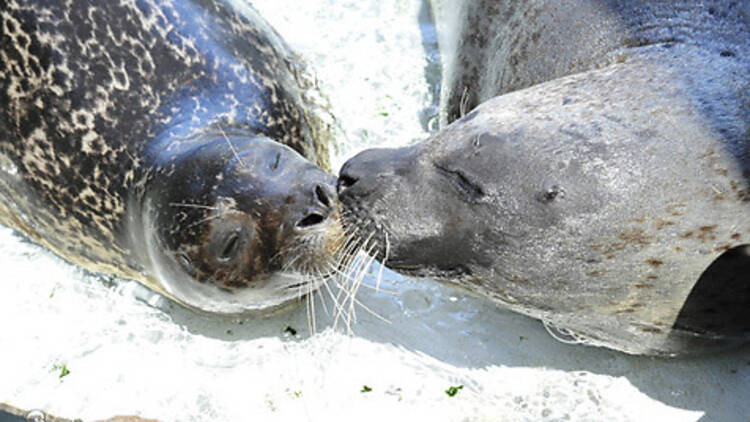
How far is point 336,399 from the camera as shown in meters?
3.95

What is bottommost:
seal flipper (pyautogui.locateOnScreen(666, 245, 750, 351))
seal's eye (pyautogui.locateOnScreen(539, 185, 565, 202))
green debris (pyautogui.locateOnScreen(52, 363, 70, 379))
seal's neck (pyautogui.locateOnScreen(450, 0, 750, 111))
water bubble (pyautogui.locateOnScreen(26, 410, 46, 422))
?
water bubble (pyautogui.locateOnScreen(26, 410, 46, 422))

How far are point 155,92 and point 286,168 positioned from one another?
2.63 feet

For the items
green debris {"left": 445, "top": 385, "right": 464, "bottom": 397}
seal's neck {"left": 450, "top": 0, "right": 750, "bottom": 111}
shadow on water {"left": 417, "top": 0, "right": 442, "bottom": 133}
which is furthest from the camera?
shadow on water {"left": 417, "top": 0, "right": 442, "bottom": 133}

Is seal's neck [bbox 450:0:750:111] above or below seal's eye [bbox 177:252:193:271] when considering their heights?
above

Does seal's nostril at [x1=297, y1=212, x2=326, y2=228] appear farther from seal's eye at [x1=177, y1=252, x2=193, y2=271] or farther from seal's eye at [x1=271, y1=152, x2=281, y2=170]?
seal's eye at [x1=177, y1=252, x2=193, y2=271]

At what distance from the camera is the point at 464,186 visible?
9.97 ft

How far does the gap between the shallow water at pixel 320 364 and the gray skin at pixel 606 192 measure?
1.61ft

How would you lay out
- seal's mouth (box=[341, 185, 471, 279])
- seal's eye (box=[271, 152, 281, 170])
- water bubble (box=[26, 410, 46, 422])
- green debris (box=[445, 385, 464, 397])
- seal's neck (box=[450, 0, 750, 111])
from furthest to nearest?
green debris (box=[445, 385, 464, 397]), water bubble (box=[26, 410, 46, 422]), seal's eye (box=[271, 152, 281, 170]), seal's neck (box=[450, 0, 750, 111]), seal's mouth (box=[341, 185, 471, 279])

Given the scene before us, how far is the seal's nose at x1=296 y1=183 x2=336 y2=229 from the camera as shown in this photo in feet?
11.6

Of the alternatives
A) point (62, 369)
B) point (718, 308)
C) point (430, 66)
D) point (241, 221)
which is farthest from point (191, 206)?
point (430, 66)

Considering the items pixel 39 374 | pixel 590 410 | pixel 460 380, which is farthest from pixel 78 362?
pixel 590 410

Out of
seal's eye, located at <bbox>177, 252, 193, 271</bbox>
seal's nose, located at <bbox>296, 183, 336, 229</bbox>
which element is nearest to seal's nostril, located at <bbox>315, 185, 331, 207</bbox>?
seal's nose, located at <bbox>296, 183, 336, 229</bbox>

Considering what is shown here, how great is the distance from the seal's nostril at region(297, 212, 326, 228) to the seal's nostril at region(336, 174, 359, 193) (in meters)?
0.22

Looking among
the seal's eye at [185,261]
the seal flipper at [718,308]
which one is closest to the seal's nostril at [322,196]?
the seal's eye at [185,261]
